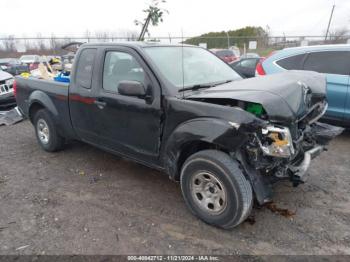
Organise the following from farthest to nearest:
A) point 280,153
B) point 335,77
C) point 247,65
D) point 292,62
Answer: point 247,65 → point 292,62 → point 335,77 → point 280,153

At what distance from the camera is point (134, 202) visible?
11.7ft

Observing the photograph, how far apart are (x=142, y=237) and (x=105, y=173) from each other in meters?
1.66

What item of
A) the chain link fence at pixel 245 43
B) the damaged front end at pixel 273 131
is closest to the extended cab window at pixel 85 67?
the damaged front end at pixel 273 131

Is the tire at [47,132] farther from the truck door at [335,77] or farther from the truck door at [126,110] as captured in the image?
the truck door at [335,77]

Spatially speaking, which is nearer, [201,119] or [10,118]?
[201,119]

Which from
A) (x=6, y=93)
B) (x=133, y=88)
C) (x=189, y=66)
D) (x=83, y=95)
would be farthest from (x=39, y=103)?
(x=6, y=93)

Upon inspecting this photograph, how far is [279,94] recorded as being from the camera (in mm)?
2816

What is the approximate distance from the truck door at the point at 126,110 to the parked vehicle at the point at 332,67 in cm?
345

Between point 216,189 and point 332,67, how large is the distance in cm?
386

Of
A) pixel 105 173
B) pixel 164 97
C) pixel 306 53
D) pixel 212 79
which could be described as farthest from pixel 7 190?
pixel 306 53

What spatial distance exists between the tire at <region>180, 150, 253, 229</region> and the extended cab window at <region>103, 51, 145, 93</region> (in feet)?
3.96

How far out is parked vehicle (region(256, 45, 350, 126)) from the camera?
524 centimetres

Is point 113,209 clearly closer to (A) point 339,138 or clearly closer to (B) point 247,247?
(B) point 247,247

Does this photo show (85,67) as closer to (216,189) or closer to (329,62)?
(216,189)
